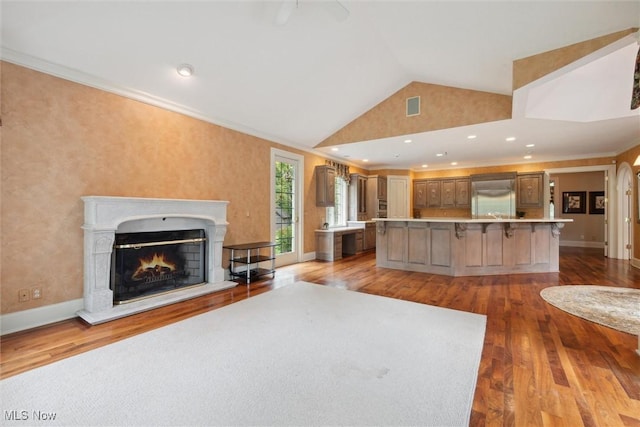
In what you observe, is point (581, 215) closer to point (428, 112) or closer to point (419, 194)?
point (419, 194)

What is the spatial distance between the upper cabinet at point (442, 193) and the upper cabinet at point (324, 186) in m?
3.83

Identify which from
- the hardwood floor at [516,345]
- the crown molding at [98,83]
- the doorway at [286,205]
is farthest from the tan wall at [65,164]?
the doorway at [286,205]

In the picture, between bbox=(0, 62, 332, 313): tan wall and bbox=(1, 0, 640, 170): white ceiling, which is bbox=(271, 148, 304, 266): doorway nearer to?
bbox=(1, 0, 640, 170): white ceiling

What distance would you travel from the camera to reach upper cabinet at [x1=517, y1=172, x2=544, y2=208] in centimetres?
755

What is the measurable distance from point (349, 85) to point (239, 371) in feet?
14.4

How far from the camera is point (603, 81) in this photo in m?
4.27

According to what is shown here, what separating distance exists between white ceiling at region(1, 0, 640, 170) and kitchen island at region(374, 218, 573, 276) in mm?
1676

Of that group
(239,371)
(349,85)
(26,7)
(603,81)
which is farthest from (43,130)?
(603,81)

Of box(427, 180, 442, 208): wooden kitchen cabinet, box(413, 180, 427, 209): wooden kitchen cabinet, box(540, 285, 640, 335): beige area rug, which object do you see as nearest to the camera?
box(540, 285, 640, 335): beige area rug

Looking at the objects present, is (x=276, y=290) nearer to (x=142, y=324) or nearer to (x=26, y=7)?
A: (x=142, y=324)

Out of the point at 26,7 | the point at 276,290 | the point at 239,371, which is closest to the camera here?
the point at 239,371

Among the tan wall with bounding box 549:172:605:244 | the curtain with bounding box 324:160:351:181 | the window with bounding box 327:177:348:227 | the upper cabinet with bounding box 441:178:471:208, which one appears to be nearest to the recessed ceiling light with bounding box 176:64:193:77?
the curtain with bounding box 324:160:351:181

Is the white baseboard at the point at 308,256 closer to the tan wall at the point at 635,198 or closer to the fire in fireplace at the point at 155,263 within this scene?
the fire in fireplace at the point at 155,263

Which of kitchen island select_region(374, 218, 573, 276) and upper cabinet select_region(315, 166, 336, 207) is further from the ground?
upper cabinet select_region(315, 166, 336, 207)
